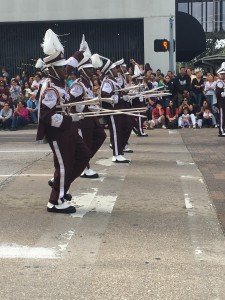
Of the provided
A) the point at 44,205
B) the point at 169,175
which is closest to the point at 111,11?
the point at 169,175

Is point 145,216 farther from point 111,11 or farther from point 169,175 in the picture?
point 111,11

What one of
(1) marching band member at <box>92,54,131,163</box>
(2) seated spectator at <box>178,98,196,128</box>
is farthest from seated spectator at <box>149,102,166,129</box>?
(1) marching band member at <box>92,54,131,163</box>

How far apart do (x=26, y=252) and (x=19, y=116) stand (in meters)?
14.6

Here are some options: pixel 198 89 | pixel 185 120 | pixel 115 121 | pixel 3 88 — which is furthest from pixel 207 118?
pixel 115 121

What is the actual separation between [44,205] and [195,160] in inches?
187

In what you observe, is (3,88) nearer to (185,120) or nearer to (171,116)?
(171,116)

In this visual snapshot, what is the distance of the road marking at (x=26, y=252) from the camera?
16.9 ft

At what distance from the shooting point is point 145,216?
6.59 m

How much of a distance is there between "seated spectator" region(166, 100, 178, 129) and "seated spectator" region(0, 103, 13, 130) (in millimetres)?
5542

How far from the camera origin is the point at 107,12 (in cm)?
2442

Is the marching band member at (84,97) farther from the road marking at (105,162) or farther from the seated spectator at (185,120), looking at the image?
the seated spectator at (185,120)

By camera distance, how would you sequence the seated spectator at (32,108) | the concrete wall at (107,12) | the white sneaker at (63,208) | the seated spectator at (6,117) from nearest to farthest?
the white sneaker at (63,208)
the seated spectator at (6,117)
the seated spectator at (32,108)
the concrete wall at (107,12)

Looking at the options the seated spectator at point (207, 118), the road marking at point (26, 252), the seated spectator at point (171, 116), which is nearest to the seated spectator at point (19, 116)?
the seated spectator at point (171, 116)

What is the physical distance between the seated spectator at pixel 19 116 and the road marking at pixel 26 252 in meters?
14.2
